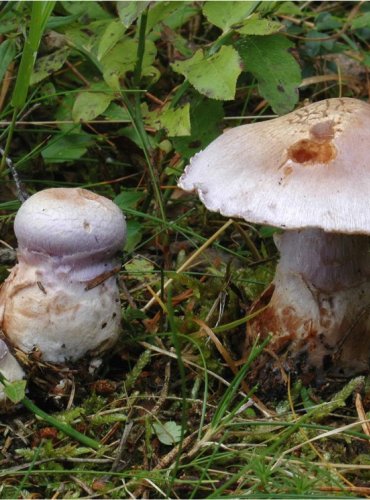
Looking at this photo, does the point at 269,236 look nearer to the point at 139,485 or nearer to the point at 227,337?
the point at 227,337

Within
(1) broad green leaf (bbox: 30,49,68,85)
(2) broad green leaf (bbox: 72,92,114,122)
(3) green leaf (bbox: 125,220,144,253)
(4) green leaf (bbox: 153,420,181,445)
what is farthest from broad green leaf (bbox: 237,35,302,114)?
(4) green leaf (bbox: 153,420,181,445)

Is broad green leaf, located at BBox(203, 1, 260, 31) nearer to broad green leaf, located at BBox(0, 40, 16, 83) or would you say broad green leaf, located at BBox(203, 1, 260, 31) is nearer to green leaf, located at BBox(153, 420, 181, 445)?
broad green leaf, located at BBox(0, 40, 16, 83)

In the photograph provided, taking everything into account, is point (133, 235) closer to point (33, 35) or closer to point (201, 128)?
point (201, 128)

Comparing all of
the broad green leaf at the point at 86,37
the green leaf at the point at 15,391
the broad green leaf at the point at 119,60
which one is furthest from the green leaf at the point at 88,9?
the green leaf at the point at 15,391

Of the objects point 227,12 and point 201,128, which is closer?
point 227,12

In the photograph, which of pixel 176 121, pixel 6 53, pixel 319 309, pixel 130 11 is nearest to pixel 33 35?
pixel 130 11
